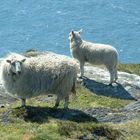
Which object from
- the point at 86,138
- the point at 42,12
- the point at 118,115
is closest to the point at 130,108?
the point at 118,115

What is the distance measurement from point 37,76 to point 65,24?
338ft

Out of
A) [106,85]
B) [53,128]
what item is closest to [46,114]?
[53,128]

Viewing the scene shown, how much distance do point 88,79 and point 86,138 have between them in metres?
14.8

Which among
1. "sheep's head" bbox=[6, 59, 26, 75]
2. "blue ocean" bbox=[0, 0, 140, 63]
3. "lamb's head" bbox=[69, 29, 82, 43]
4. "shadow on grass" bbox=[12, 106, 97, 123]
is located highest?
"sheep's head" bbox=[6, 59, 26, 75]

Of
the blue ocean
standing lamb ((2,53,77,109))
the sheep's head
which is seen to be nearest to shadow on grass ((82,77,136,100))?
standing lamb ((2,53,77,109))

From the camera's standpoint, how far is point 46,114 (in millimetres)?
22844

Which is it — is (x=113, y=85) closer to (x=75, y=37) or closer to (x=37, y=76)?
(x=75, y=37)

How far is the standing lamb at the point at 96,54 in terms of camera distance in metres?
35.8

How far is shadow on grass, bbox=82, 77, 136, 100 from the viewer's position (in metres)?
34.2

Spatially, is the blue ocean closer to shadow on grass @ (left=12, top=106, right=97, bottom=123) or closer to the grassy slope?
shadow on grass @ (left=12, top=106, right=97, bottom=123)

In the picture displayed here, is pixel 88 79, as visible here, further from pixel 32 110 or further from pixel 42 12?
pixel 42 12

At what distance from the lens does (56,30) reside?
127438 mm

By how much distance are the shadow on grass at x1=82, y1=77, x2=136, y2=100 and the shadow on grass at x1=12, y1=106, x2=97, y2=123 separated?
10.3m

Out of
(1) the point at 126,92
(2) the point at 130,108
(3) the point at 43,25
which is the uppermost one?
(2) the point at 130,108
